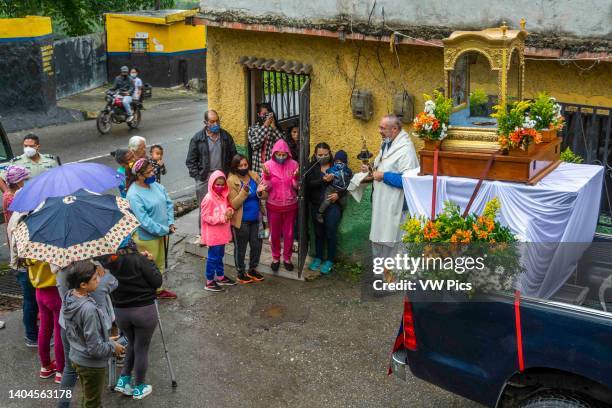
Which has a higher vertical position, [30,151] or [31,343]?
[30,151]

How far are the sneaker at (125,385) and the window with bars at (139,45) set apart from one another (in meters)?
21.5

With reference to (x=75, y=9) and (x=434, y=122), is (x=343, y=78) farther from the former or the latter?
(x=75, y=9)

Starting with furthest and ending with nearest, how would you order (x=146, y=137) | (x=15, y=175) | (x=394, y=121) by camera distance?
(x=146, y=137), (x=394, y=121), (x=15, y=175)

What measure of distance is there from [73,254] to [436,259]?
2.74 m

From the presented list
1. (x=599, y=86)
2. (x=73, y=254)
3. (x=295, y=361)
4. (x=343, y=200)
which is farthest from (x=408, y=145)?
(x=73, y=254)

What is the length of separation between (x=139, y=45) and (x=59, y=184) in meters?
21.0

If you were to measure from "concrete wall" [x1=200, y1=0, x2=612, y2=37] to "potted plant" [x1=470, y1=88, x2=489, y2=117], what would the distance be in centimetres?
106

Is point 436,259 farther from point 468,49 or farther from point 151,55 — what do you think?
point 151,55

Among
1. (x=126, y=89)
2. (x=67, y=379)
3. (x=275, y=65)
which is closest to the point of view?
(x=67, y=379)

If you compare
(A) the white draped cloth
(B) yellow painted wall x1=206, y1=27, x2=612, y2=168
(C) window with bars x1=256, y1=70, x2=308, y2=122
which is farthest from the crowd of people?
(A) the white draped cloth

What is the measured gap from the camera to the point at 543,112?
650 centimetres

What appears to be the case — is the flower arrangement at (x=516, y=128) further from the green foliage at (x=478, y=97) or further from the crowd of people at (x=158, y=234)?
the crowd of people at (x=158, y=234)

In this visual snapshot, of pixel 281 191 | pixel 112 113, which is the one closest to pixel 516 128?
pixel 281 191

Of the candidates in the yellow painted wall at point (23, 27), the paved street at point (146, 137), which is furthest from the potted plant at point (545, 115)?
the yellow painted wall at point (23, 27)
